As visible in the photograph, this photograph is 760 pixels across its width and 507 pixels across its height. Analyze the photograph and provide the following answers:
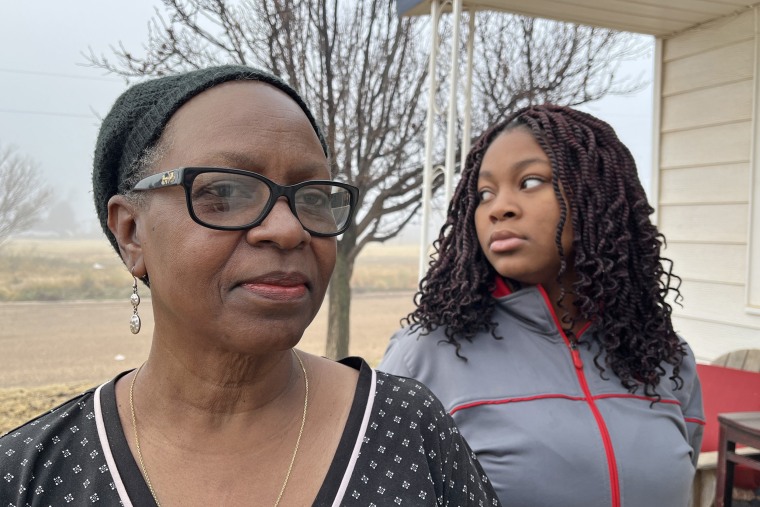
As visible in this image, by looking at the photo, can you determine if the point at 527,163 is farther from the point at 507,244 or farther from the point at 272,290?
the point at 272,290

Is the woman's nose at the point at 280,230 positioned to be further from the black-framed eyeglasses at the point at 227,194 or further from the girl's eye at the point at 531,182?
the girl's eye at the point at 531,182

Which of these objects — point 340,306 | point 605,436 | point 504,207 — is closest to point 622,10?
point 504,207

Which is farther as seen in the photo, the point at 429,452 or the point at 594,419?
the point at 594,419

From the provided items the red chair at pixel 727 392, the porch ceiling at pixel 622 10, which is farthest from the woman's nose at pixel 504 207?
the porch ceiling at pixel 622 10

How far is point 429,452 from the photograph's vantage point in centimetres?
132

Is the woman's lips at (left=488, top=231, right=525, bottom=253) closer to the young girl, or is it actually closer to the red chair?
the young girl

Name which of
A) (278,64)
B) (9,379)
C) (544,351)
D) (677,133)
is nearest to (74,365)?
(9,379)

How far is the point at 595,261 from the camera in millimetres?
1929

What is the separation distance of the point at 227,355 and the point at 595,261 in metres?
1.12

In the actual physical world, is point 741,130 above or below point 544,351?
above

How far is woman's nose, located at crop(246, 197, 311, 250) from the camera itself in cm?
114

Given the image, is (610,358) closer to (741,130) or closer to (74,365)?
(741,130)

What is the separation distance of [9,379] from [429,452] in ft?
24.0

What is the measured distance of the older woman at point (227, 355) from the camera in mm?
1144
